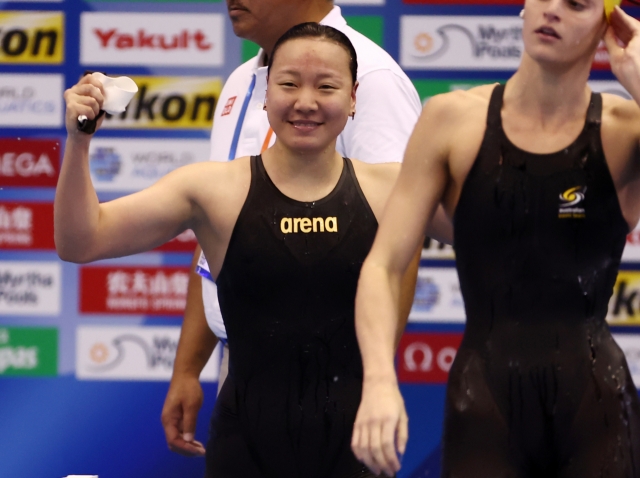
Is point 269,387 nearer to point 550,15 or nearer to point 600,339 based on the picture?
point 600,339

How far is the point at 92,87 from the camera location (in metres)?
2.07

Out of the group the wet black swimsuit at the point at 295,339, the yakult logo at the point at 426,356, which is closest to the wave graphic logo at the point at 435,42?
the yakult logo at the point at 426,356

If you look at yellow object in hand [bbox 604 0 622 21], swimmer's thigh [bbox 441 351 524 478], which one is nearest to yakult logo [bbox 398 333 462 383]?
swimmer's thigh [bbox 441 351 524 478]

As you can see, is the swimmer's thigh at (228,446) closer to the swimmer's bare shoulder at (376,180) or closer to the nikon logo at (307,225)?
the nikon logo at (307,225)

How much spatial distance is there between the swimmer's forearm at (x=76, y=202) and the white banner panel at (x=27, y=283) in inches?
77.7

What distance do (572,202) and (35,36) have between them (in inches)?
112

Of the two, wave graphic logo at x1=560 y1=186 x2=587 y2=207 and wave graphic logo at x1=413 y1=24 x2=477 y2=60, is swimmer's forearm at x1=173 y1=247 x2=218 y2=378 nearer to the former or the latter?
wave graphic logo at x1=560 y1=186 x2=587 y2=207

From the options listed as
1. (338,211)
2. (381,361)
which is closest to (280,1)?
(338,211)

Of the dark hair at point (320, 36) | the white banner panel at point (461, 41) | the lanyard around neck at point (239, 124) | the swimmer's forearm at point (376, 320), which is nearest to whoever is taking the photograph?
the swimmer's forearm at point (376, 320)

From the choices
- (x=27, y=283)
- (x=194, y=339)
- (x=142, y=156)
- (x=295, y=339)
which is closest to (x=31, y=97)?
(x=142, y=156)

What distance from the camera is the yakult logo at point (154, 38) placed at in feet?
13.1

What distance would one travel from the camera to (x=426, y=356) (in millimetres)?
4027

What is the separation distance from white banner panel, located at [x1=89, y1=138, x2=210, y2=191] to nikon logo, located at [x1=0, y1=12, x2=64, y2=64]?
416mm

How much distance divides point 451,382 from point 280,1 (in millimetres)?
1442
